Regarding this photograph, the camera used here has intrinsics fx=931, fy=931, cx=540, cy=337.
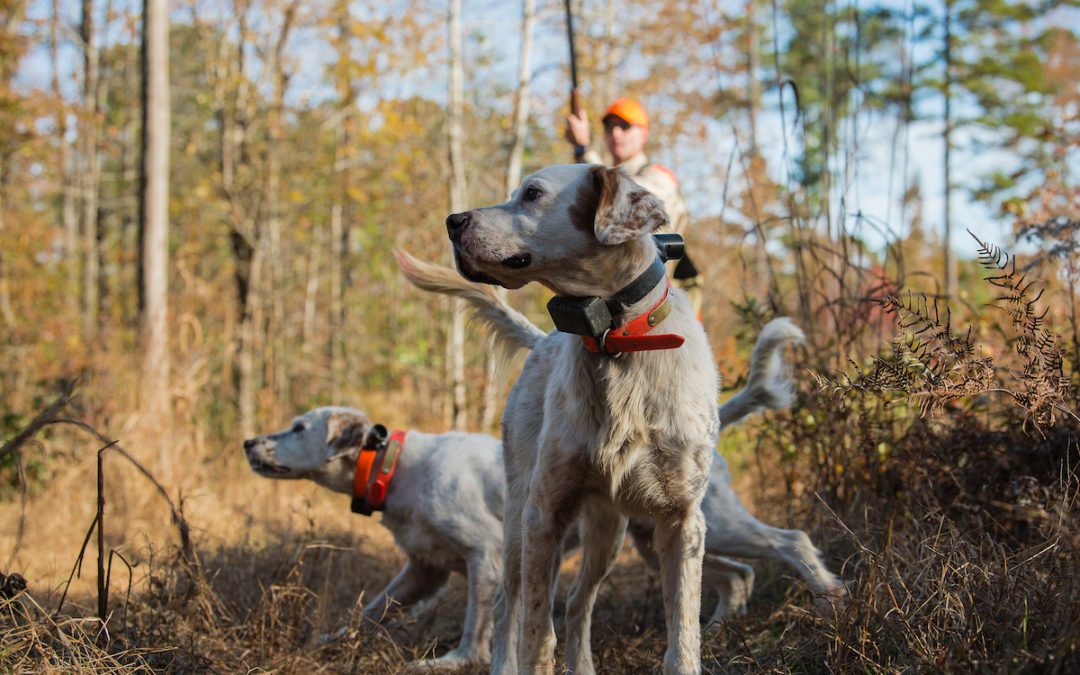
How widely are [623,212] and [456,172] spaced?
8.72 m

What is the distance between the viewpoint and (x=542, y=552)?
9.60ft

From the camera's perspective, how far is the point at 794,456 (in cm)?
478

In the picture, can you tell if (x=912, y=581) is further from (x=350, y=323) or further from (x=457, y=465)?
(x=350, y=323)

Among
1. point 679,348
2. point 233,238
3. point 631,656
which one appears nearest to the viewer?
point 679,348

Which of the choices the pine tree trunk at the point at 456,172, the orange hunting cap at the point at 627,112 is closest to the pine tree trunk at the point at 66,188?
the pine tree trunk at the point at 456,172

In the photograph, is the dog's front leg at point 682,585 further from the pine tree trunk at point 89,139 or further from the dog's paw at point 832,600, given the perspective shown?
the pine tree trunk at point 89,139

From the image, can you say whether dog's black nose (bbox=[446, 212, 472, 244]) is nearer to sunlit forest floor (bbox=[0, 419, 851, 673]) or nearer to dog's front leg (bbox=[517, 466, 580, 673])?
dog's front leg (bbox=[517, 466, 580, 673])

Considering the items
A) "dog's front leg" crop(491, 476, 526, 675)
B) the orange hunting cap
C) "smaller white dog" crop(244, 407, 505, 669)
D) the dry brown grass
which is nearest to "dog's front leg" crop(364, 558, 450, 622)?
"smaller white dog" crop(244, 407, 505, 669)

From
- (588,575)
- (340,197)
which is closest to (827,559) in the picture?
(588,575)

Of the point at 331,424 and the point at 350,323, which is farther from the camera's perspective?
the point at 350,323

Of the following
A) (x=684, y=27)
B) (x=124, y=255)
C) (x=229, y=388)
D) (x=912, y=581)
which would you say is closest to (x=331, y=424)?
(x=912, y=581)

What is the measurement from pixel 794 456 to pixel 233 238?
951 cm

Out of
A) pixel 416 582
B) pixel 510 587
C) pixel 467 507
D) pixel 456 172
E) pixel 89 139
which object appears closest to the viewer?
pixel 510 587

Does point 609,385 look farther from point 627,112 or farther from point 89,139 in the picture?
point 89,139
